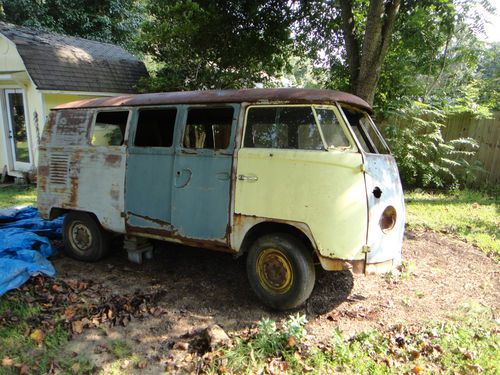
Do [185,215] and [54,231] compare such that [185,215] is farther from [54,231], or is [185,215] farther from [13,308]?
[54,231]

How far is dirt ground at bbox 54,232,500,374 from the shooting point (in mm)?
3619

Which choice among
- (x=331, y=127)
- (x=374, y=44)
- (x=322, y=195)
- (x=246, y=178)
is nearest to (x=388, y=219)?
(x=322, y=195)

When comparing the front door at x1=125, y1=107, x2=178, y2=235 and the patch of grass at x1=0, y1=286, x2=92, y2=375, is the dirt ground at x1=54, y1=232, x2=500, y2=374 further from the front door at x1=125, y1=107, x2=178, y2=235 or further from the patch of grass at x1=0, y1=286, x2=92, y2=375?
the front door at x1=125, y1=107, x2=178, y2=235

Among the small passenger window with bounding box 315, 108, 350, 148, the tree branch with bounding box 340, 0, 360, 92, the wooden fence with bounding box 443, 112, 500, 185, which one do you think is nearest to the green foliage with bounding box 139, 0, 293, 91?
the tree branch with bounding box 340, 0, 360, 92

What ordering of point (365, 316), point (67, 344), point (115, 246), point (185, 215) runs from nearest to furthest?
point (67, 344) < point (365, 316) < point (185, 215) < point (115, 246)

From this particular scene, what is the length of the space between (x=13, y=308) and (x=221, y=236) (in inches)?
90.5

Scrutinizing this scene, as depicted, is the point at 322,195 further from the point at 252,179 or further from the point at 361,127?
the point at 361,127

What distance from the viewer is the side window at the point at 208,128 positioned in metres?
4.51

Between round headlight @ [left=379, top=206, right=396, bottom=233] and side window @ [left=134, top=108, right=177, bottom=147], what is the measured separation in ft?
8.81

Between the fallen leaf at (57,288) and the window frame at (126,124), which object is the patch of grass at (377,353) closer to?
the fallen leaf at (57,288)

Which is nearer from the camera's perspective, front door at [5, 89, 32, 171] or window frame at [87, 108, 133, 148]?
window frame at [87, 108, 133, 148]

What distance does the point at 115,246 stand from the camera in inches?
232

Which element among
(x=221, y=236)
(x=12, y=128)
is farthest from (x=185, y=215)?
(x=12, y=128)

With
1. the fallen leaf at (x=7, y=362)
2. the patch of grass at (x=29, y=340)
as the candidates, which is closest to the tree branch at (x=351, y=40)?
the patch of grass at (x=29, y=340)
